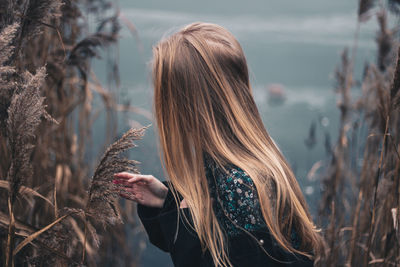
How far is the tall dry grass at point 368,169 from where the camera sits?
109 centimetres

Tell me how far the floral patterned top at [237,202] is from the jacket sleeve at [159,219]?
0.31ft

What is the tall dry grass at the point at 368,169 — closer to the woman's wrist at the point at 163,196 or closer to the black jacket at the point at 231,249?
the black jacket at the point at 231,249

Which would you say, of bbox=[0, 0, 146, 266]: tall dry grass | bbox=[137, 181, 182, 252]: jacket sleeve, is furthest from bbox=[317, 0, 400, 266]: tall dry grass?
bbox=[0, 0, 146, 266]: tall dry grass

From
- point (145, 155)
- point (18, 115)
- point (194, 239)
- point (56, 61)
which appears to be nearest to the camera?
point (18, 115)

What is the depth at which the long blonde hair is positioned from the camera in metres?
0.84

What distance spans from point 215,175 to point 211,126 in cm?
10

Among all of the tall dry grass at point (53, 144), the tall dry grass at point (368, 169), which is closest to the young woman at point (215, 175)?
the tall dry grass at point (53, 144)

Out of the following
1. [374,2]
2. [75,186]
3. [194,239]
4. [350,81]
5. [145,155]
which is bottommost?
[145,155]

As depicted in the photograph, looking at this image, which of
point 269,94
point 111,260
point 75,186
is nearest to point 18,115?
point 75,186

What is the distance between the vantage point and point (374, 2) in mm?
1644

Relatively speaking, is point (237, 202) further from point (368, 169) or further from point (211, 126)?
point (368, 169)

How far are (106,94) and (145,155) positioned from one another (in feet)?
2.71

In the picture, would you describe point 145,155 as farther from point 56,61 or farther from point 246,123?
point 246,123

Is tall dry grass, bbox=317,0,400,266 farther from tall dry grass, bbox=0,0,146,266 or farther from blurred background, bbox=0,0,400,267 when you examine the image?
tall dry grass, bbox=0,0,146,266
